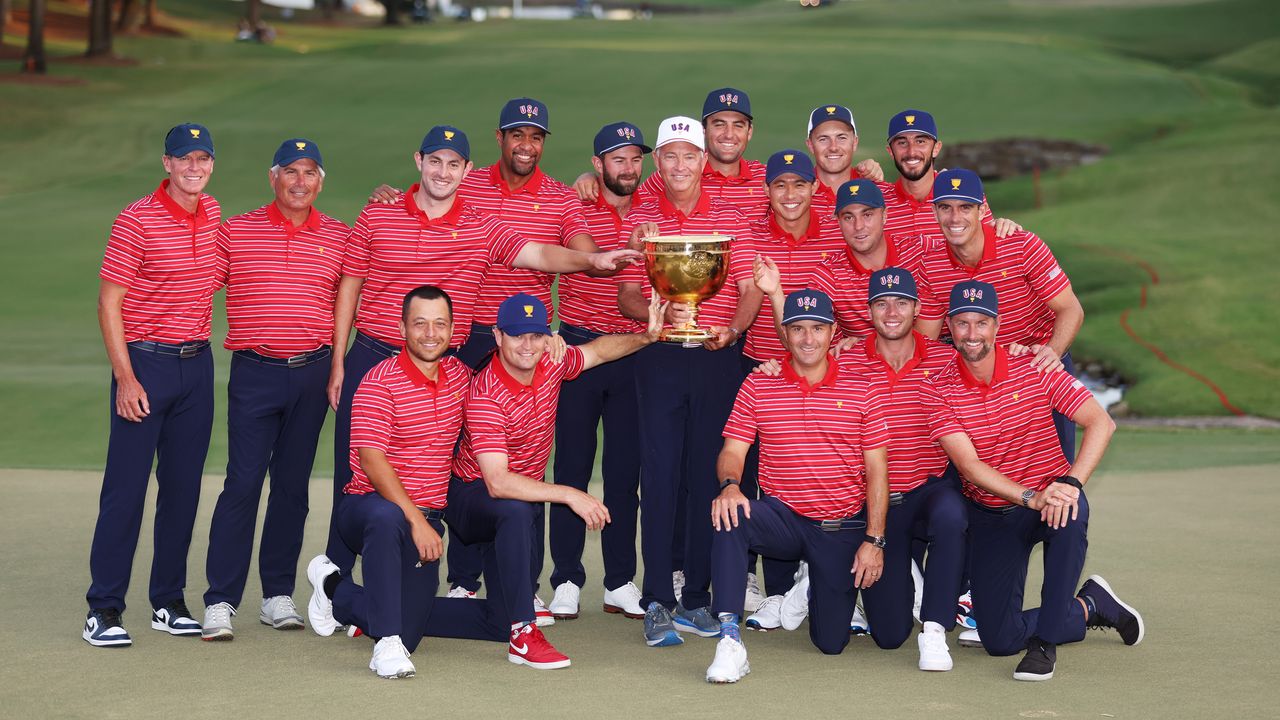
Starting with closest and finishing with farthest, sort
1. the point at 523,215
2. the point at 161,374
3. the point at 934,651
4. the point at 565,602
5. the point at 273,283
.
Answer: the point at 934,651
the point at 161,374
the point at 273,283
the point at 565,602
the point at 523,215

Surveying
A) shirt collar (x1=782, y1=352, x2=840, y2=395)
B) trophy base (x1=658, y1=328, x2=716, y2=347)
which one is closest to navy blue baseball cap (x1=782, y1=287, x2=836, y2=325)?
shirt collar (x1=782, y1=352, x2=840, y2=395)

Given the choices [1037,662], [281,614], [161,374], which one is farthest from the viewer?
[281,614]

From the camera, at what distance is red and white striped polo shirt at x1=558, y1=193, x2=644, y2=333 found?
8609 millimetres

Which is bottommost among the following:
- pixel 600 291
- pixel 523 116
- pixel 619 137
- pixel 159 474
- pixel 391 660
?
pixel 391 660

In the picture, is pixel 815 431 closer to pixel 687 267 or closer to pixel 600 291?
pixel 687 267

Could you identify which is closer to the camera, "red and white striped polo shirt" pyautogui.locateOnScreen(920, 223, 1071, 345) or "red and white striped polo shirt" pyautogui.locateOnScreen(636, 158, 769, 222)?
"red and white striped polo shirt" pyautogui.locateOnScreen(920, 223, 1071, 345)

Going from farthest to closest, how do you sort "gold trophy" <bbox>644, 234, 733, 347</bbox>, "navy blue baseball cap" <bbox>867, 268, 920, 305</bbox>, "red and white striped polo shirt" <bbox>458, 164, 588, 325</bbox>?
1. "red and white striped polo shirt" <bbox>458, 164, 588, 325</bbox>
2. "navy blue baseball cap" <bbox>867, 268, 920, 305</bbox>
3. "gold trophy" <bbox>644, 234, 733, 347</bbox>

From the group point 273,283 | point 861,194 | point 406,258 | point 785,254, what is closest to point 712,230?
point 785,254

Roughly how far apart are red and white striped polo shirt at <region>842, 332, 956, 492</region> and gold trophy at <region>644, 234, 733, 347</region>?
0.92 metres

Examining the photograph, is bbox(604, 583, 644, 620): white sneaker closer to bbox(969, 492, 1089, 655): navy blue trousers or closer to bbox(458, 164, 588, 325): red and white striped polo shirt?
bbox(458, 164, 588, 325): red and white striped polo shirt

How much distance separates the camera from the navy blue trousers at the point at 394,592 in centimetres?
711

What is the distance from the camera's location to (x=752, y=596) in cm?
853

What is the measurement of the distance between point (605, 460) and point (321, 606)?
5.86 feet

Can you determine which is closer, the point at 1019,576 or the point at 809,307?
the point at 809,307
